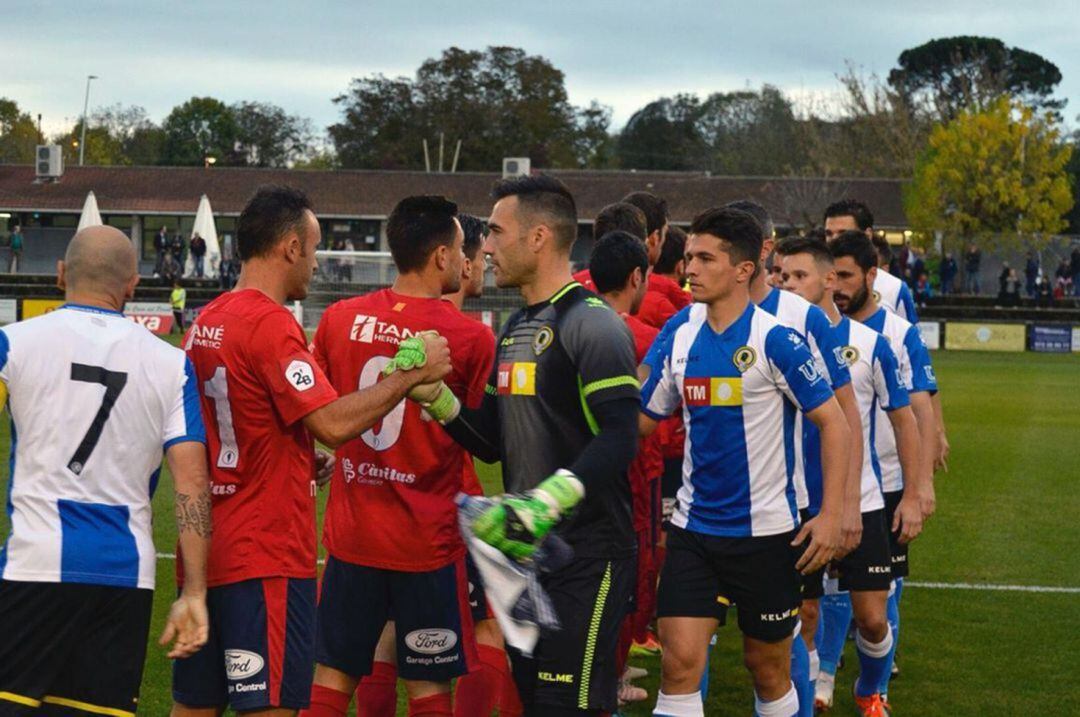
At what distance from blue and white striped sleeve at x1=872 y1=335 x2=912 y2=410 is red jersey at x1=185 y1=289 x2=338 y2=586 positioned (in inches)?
133

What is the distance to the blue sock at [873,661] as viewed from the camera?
24.2 ft

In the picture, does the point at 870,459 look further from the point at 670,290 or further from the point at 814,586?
the point at 670,290

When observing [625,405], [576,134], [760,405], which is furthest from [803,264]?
[576,134]

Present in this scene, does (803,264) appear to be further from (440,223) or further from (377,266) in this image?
(377,266)

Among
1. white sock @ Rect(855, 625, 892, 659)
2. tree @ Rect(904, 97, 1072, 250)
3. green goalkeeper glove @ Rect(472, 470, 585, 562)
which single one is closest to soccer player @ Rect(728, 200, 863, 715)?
white sock @ Rect(855, 625, 892, 659)

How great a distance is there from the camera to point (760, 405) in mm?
5914

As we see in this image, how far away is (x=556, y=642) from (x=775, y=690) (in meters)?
1.49

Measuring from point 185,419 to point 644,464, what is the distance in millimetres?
3037

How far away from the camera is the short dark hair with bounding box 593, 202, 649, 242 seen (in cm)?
807

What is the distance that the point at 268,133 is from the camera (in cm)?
9862

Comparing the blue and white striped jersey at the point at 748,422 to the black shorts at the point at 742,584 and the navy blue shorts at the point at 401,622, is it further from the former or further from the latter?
the navy blue shorts at the point at 401,622

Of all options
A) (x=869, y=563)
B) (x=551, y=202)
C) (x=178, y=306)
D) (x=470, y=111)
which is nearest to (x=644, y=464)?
(x=869, y=563)

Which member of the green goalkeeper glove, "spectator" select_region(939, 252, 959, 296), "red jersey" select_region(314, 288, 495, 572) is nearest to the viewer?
the green goalkeeper glove

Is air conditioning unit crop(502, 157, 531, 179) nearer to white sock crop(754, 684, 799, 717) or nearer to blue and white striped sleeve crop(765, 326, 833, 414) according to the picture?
blue and white striped sleeve crop(765, 326, 833, 414)
